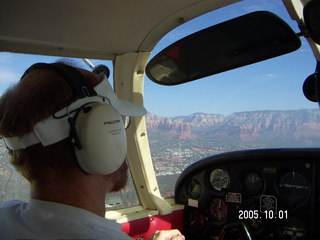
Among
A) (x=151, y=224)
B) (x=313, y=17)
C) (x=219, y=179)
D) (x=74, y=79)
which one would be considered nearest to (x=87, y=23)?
(x=74, y=79)

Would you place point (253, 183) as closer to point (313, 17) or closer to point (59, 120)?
point (313, 17)

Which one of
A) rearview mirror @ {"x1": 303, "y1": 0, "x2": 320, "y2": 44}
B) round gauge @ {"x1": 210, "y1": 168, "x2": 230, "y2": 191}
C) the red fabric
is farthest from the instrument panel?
rearview mirror @ {"x1": 303, "y1": 0, "x2": 320, "y2": 44}

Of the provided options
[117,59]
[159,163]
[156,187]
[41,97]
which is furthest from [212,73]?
[41,97]

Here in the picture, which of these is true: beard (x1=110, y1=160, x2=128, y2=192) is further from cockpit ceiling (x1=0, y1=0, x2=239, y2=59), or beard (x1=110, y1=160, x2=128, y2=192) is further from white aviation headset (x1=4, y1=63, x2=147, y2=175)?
cockpit ceiling (x1=0, y1=0, x2=239, y2=59)

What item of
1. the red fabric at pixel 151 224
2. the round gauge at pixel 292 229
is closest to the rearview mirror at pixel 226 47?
the red fabric at pixel 151 224

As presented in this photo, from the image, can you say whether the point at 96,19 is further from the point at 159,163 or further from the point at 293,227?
the point at 293,227

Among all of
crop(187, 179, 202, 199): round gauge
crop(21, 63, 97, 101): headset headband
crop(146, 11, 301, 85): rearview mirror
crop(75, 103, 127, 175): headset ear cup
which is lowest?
crop(187, 179, 202, 199): round gauge
